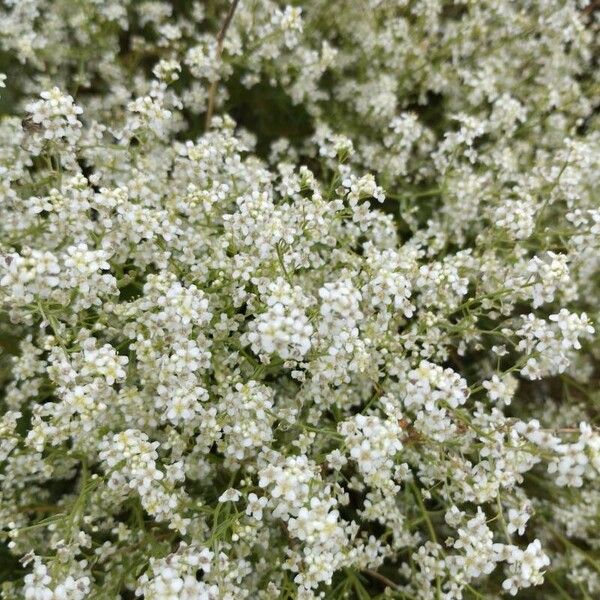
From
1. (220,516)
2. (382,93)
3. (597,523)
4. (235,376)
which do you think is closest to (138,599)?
(220,516)

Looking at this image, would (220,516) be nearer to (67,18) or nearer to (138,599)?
(138,599)

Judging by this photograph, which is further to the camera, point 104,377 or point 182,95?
point 182,95

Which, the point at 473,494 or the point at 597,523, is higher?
the point at 473,494

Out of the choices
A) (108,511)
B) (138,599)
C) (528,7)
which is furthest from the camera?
(528,7)

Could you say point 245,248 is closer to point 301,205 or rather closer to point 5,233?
point 301,205

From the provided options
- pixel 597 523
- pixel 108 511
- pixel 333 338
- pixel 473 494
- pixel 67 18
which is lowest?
pixel 597 523

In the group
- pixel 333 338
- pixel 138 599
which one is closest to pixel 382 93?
pixel 333 338

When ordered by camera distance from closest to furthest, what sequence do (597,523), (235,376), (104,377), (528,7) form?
(104,377)
(235,376)
(597,523)
(528,7)
